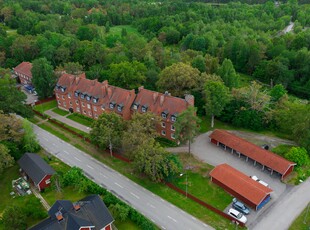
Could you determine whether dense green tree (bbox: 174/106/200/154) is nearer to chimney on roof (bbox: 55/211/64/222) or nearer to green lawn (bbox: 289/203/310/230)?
green lawn (bbox: 289/203/310/230)

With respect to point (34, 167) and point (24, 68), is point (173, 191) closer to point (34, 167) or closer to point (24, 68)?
point (34, 167)

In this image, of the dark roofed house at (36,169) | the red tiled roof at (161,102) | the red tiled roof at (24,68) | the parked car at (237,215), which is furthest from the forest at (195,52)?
the dark roofed house at (36,169)

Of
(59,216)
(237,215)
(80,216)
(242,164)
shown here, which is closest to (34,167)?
(59,216)

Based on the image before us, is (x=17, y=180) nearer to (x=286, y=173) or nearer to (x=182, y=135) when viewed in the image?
(x=182, y=135)

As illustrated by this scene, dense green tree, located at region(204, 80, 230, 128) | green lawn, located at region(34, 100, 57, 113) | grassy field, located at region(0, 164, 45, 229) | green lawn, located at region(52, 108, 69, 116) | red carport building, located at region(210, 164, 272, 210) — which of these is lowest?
grassy field, located at region(0, 164, 45, 229)

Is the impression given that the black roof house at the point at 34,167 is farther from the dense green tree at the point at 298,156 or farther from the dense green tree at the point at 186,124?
the dense green tree at the point at 298,156

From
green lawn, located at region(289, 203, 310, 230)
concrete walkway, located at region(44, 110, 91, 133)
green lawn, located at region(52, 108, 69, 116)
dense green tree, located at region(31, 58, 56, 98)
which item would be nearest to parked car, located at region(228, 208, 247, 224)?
green lawn, located at region(289, 203, 310, 230)

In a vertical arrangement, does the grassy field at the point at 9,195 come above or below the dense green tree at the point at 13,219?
below
